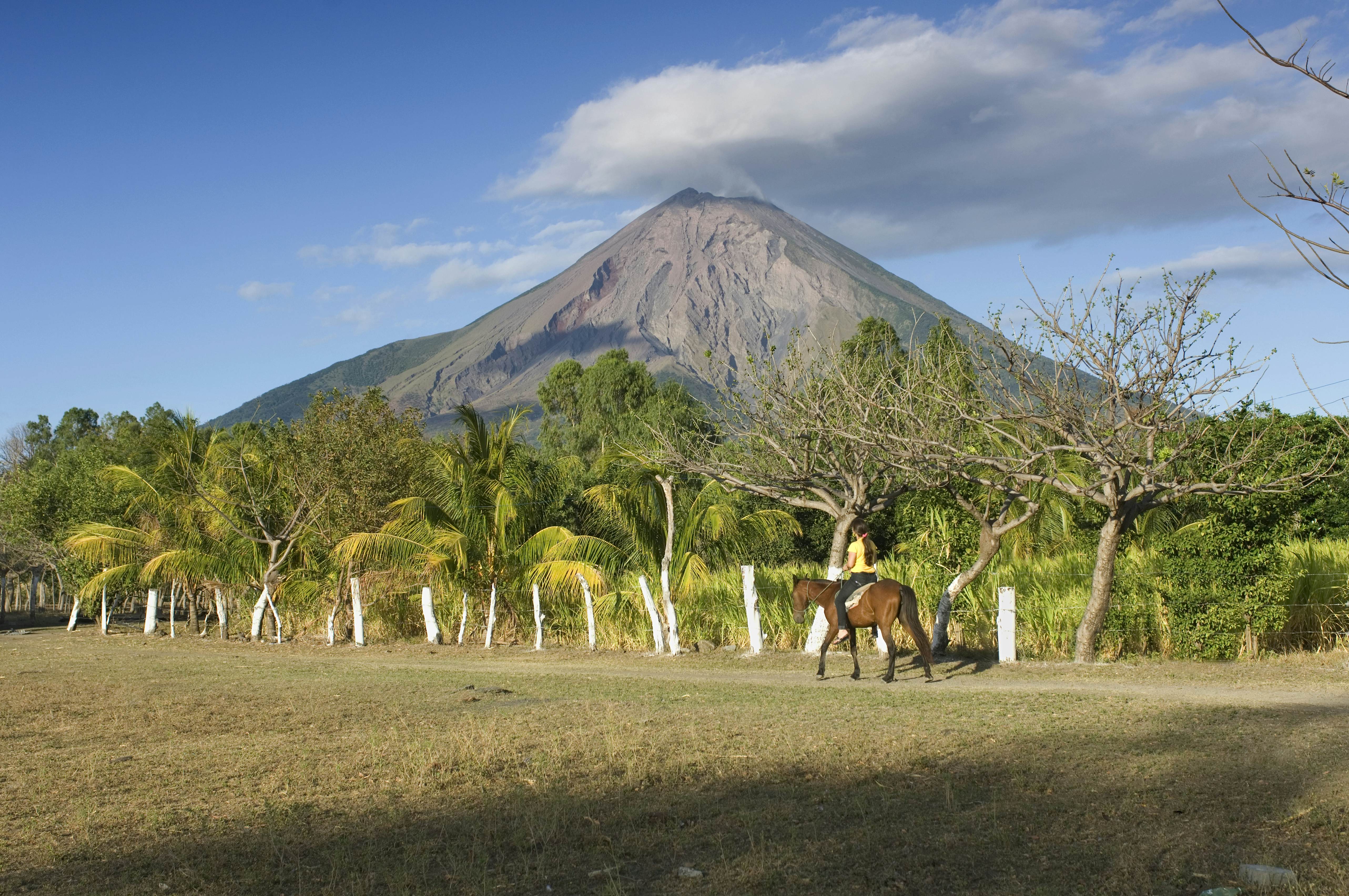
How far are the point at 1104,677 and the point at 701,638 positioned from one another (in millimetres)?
8261

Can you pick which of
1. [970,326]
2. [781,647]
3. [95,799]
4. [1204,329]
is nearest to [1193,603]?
[1204,329]

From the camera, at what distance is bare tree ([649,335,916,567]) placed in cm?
1631

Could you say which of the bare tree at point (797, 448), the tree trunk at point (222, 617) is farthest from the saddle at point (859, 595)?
the tree trunk at point (222, 617)

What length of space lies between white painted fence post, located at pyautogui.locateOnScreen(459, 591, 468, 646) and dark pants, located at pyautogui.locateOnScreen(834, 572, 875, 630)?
10.7 meters

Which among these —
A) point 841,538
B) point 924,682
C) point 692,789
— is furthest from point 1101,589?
point 692,789

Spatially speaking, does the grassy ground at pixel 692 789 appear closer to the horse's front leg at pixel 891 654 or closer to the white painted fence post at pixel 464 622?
the horse's front leg at pixel 891 654

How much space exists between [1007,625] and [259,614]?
1802 centimetres

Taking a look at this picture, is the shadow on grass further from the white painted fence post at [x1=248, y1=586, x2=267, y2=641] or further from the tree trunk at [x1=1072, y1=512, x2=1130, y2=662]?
the white painted fence post at [x1=248, y1=586, x2=267, y2=641]

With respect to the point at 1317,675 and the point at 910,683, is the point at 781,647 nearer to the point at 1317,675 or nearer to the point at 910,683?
the point at 910,683

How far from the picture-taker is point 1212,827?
5.61 metres

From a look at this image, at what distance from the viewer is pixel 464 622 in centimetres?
2177

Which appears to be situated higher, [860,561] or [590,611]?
[860,561]

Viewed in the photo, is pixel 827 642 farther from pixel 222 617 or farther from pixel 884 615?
pixel 222 617

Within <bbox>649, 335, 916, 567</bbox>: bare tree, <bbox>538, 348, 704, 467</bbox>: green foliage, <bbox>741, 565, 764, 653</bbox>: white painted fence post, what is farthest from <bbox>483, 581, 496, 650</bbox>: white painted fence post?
<bbox>538, 348, 704, 467</bbox>: green foliage
